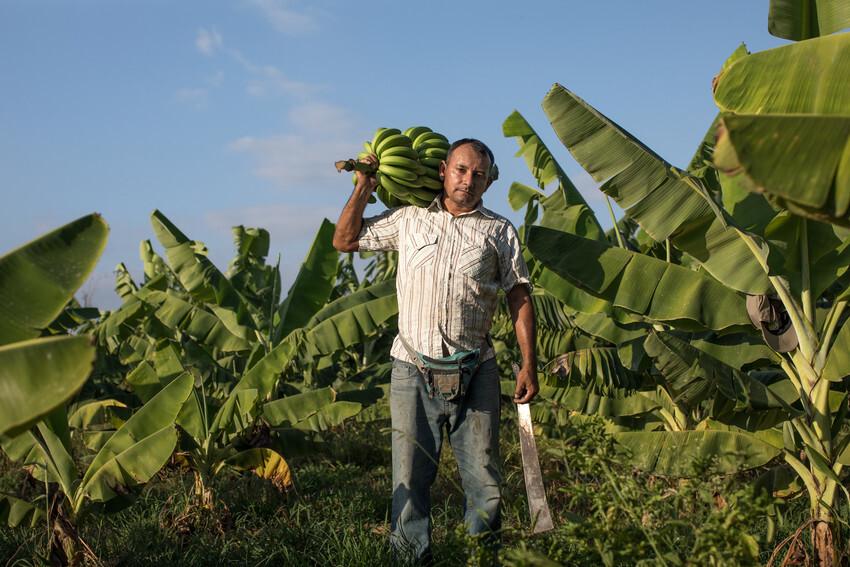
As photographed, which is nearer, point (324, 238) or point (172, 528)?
point (172, 528)

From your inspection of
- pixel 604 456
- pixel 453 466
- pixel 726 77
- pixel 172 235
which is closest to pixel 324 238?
pixel 172 235

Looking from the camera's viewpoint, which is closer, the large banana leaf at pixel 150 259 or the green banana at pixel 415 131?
the green banana at pixel 415 131

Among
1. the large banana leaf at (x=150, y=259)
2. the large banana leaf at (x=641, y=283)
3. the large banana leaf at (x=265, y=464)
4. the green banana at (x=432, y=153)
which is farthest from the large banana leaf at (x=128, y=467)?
the large banana leaf at (x=150, y=259)

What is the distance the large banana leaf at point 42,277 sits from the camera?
318 centimetres

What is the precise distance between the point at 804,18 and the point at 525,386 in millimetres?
3187

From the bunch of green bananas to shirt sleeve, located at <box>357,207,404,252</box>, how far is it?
12 cm

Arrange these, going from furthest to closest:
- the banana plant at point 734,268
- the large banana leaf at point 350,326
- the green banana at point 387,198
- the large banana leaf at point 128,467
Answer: the large banana leaf at point 350,326 < the large banana leaf at point 128,467 < the green banana at point 387,198 < the banana plant at point 734,268

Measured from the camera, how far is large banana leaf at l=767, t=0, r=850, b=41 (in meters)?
5.61

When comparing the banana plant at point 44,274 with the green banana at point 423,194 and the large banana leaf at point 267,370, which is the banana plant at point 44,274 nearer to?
the green banana at point 423,194

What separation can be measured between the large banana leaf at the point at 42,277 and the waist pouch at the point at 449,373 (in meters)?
1.85

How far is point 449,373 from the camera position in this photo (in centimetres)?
446

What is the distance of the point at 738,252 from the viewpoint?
553 cm

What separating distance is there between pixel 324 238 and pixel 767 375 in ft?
14.5

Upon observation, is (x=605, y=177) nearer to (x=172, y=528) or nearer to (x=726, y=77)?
(x=726, y=77)
